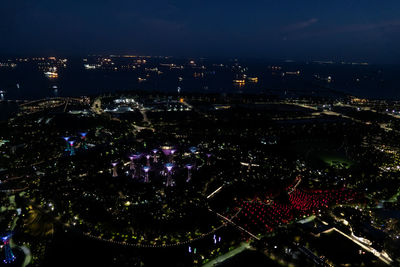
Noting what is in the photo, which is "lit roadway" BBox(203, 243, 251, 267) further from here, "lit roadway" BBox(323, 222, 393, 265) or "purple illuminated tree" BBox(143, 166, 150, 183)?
"purple illuminated tree" BBox(143, 166, 150, 183)

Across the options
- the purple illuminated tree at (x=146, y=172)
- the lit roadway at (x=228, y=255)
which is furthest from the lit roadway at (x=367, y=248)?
the purple illuminated tree at (x=146, y=172)

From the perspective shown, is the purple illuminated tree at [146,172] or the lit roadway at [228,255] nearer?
the lit roadway at [228,255]

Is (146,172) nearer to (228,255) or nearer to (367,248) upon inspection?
(228,255)

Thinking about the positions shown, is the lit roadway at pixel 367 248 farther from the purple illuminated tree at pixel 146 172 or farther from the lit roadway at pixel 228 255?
the purple illuminated tree at pixel 146 172

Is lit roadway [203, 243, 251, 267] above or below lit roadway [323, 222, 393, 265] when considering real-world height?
below

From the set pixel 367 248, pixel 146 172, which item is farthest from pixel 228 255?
pixel 146 172

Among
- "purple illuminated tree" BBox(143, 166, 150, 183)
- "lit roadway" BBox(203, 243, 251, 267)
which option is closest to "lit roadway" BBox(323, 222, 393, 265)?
"lit roadway" BBox(203, 243, 251, 267)

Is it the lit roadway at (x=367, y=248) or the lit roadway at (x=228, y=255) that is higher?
the lit roadway at (x=367, y=248)

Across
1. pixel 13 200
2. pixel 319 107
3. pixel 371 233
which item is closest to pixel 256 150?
pixel 371 233

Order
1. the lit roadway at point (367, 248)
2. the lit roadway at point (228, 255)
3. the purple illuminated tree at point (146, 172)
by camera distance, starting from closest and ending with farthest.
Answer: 1. the lit roadway at point (228, 255)
2. the lit roadway at point (367, 248)
3. the purple illuminated tree at point (146, 172)

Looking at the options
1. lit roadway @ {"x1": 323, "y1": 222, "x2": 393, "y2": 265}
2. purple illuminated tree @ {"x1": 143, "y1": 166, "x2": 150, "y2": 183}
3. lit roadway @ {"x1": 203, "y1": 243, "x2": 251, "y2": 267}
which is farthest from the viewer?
purple illuminated tree @ {"x1": 143, "y1": 166, "x2": 150, "y2": 183}

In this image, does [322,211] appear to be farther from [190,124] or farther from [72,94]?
[72,94]
